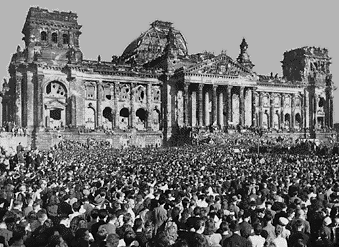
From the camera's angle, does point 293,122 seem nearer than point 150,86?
No

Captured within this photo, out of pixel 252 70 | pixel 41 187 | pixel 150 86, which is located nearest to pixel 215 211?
pixel 41 187

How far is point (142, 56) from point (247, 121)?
21.6 metres

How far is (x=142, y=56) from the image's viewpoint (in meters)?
75.2

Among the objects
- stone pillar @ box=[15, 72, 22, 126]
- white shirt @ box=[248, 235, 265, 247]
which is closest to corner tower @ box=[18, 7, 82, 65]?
stone pillar @ box=[15, 72, 22, 126]

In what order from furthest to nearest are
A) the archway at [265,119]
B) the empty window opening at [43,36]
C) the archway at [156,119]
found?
the archway at [265,119] < the archway at [156,119] < the empty window opening at [43,36]

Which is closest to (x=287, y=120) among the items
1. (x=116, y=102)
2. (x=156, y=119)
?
(x=156, y=119)

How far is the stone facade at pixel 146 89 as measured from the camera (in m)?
58.2

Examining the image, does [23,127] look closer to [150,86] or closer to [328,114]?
[150,86]

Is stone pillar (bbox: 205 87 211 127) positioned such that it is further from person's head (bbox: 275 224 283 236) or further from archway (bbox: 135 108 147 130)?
person's head (bbox: 275 224 283 236)

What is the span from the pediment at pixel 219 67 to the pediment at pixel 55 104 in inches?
735

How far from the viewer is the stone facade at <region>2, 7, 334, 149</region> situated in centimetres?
5822

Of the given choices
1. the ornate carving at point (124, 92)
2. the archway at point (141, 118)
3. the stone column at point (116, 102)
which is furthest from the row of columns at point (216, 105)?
the stone column at point (116, 102)

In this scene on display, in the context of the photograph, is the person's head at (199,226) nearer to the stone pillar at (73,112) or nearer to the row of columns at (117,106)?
the stone pillar at (73,112)

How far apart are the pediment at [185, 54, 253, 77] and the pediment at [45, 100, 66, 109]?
735 inches
